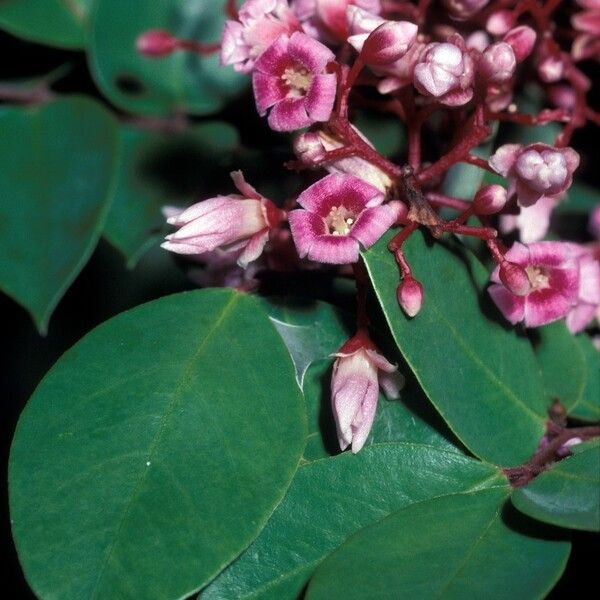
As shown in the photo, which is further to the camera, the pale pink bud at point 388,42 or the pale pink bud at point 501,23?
the pale pink bud at point 501,23

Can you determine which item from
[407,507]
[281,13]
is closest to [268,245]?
[281,13]

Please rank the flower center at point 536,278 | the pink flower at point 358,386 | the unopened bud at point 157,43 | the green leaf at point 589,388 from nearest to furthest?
the pink flower at point 358,386, the flower center at point 536,278, the green leaf at point 589,388, the unopened bud at point 157,43

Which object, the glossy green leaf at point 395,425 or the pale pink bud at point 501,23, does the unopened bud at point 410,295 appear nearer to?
the glossy green leaf at point 395,425

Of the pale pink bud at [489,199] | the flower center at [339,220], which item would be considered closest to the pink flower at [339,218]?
the flower center at [339,220]

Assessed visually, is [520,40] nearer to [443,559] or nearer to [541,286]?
[541,286]

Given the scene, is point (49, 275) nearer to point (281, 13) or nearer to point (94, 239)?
point (94, 239)

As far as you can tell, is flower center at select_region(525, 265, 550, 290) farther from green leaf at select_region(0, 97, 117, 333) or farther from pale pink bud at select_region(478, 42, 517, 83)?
green leaf at select_region(0, 97, 117, 333)
